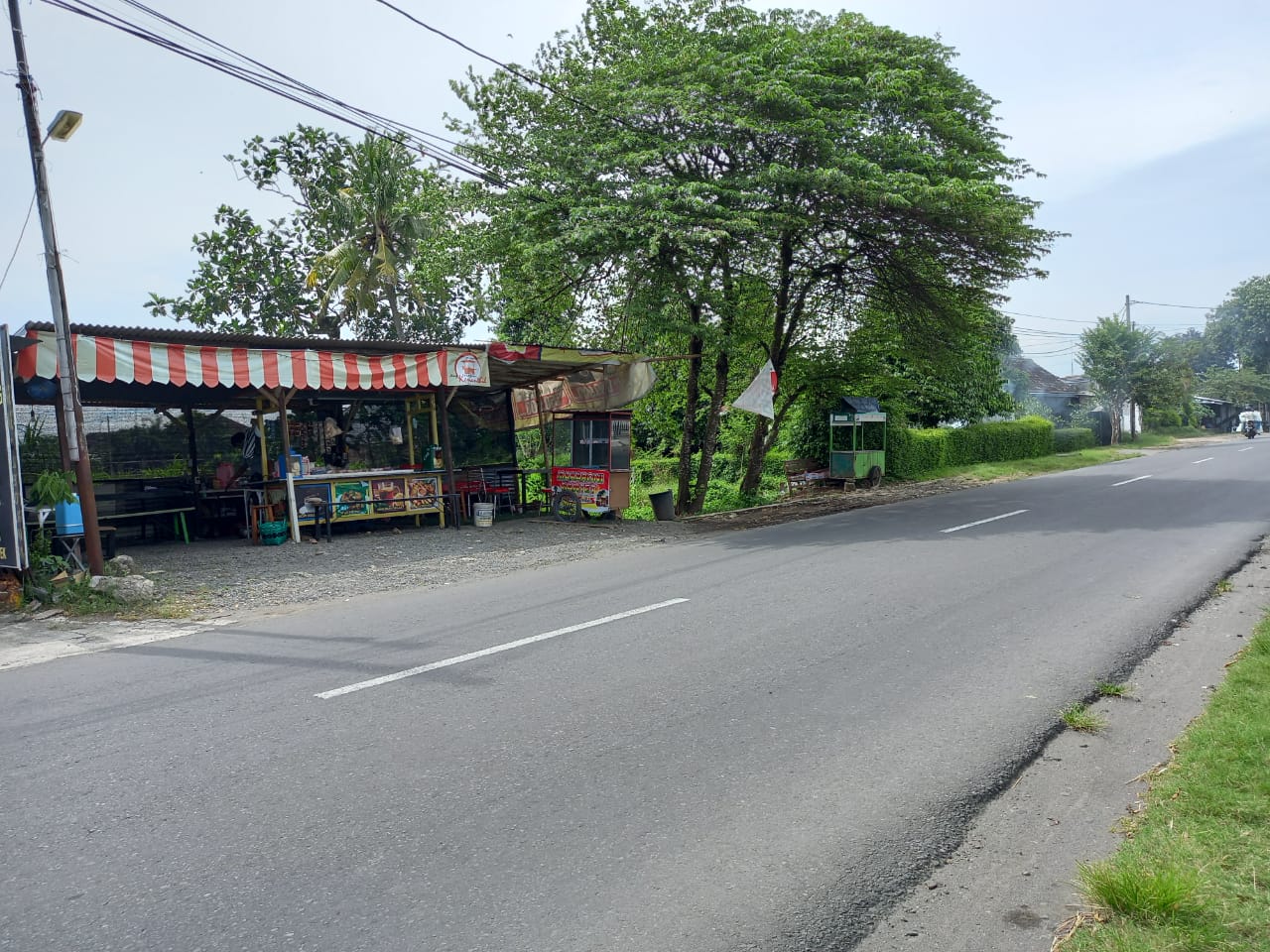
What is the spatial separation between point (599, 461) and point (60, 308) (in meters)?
8.73

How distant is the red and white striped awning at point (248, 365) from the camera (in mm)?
10453

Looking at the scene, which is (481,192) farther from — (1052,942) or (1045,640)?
(1052,942)

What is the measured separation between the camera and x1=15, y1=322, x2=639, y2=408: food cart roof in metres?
10.6

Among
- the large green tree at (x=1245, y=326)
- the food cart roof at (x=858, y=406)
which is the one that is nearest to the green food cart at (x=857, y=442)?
the food cart roof at (x=858, y=406)

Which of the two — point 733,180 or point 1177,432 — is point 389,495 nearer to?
point 733,180

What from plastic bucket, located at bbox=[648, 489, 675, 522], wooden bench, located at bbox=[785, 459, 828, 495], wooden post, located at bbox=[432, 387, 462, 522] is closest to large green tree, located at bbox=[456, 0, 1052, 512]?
plastic bucket, located at bbox=[648, 489, 675, 522]

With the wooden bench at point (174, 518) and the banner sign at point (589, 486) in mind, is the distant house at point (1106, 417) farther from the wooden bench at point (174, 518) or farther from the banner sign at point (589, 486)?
the wooden bench at point (174, 518)

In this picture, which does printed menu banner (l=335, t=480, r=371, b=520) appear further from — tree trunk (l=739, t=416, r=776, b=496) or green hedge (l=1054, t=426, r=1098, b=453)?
green hedge (l=1054, t=426, r=1098, b=453)

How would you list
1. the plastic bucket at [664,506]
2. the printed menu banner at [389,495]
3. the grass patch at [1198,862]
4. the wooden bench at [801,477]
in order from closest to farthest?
the grass patch at [1198,862] → the printed menu banner at [389,495] → the plastic bucket at [664,506] → the wooden bench at [801,477]

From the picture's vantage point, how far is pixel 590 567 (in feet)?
34.9

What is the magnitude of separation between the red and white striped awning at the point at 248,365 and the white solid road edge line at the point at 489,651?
693 centimetres

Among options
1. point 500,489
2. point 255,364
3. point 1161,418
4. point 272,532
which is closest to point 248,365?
point 255,364

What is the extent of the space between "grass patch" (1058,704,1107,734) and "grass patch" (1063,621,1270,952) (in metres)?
0.45

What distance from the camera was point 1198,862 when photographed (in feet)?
10.5
